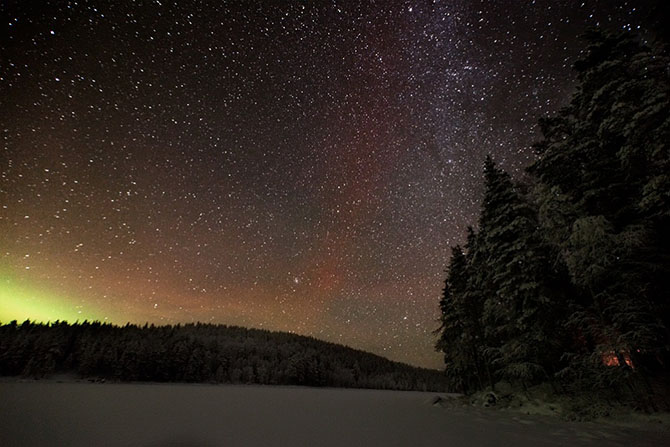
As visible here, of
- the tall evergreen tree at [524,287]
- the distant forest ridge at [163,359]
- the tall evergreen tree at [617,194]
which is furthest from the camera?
the distant forest ridge at [163,359]

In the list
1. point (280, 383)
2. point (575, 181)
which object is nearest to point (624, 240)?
point (575, 181)

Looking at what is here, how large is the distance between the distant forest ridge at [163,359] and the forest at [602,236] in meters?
83.6

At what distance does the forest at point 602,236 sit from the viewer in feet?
31.1

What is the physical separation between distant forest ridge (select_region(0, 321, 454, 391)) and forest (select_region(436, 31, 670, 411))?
83626 mm

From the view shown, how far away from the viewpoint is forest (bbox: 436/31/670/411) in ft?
31.1

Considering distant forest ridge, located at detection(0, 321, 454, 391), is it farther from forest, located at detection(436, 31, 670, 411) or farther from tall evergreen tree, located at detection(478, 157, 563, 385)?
forest, located at detection(436, 31, 670, 411)

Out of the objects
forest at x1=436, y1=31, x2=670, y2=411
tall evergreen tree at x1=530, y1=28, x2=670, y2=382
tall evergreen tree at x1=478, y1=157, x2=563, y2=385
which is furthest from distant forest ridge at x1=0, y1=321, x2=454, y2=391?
Answer: tall evergreen tree at x1=530, y1=28, x2=670, y2=382

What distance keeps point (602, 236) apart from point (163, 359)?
9365 centimetres

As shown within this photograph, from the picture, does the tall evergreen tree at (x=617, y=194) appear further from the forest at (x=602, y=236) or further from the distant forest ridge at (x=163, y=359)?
the distant forest ridge at (x=163, y=359)

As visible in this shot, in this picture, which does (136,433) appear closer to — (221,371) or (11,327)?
(221,371)

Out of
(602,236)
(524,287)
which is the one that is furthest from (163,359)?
(602,236)

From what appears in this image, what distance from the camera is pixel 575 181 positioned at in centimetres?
1233

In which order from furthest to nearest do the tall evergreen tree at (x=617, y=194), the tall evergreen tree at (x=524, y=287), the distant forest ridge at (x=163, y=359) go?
the distant forest ridge at (x=163, y=359), the tall evergreen tree at (x=524, y=287), the tall evergreen tree at (x=617, y=194)

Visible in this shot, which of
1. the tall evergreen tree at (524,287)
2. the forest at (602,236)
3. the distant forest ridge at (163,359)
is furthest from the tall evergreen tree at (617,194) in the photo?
the distant forest ridge at (163,359)
